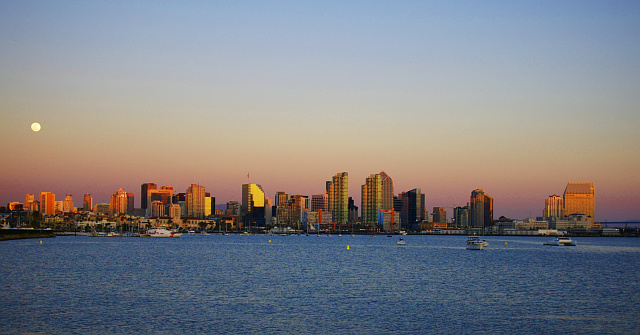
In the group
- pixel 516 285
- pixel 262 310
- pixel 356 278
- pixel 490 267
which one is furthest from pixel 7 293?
pixel 490 267

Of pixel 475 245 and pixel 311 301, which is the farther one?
pixel 475 245

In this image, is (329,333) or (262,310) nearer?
(329,333)

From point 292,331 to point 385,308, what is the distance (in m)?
13.3

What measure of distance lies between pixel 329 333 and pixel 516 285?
129 ft

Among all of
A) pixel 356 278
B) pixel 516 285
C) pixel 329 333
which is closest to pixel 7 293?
pixel 329 333

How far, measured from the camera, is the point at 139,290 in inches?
2534

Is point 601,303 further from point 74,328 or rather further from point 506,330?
point 74,328

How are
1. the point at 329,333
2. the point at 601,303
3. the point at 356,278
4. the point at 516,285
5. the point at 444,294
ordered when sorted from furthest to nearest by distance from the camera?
1. the point at 356,278
2. the point at 516,285
3. the point at 444,294
4. the point at 601,303
5. the point at 329,333

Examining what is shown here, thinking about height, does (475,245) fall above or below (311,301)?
below

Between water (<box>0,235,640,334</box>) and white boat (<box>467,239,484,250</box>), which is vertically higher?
water (<box>0,235,640,334</box>)

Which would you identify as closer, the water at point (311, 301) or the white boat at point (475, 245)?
the water at point (311, 301)

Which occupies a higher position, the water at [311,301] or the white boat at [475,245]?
the water at [311,301]

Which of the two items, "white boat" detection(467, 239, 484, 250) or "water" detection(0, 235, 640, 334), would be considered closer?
"water" detection(0, 235, 640, 334)

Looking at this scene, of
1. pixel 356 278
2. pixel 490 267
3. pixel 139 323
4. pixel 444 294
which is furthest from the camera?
pixel 490 267
